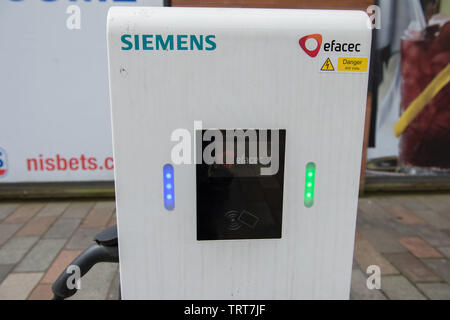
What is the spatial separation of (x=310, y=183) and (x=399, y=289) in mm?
1862

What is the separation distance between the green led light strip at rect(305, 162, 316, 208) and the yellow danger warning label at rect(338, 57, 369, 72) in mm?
332

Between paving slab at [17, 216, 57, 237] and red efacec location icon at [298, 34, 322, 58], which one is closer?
red efacec location icon at [298, 34, 322, 58]

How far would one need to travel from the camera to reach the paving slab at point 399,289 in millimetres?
2502

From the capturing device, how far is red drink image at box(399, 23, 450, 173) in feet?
13.3

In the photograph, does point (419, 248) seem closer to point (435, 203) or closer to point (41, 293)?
point (435, 203)

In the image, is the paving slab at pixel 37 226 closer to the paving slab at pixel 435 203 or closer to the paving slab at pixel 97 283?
the paving slab at pixel 97 283

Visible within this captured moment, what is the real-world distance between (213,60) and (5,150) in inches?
143

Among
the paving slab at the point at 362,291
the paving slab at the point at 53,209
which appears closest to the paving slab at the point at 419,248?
the paving slab at the point at 362,291

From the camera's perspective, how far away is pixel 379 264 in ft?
9.57

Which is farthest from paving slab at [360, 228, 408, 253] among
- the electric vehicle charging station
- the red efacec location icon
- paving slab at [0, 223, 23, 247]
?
paving slab at [0, 223, 23, 247]

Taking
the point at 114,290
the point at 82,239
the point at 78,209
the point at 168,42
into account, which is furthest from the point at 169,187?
the point at 78,209

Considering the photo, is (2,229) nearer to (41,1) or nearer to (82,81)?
(82,81)

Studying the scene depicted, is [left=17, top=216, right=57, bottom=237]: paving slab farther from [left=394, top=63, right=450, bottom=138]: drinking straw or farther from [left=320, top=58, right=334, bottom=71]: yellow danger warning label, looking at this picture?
[left=394, top=63, right=450, bottom=138]: drinking straw
